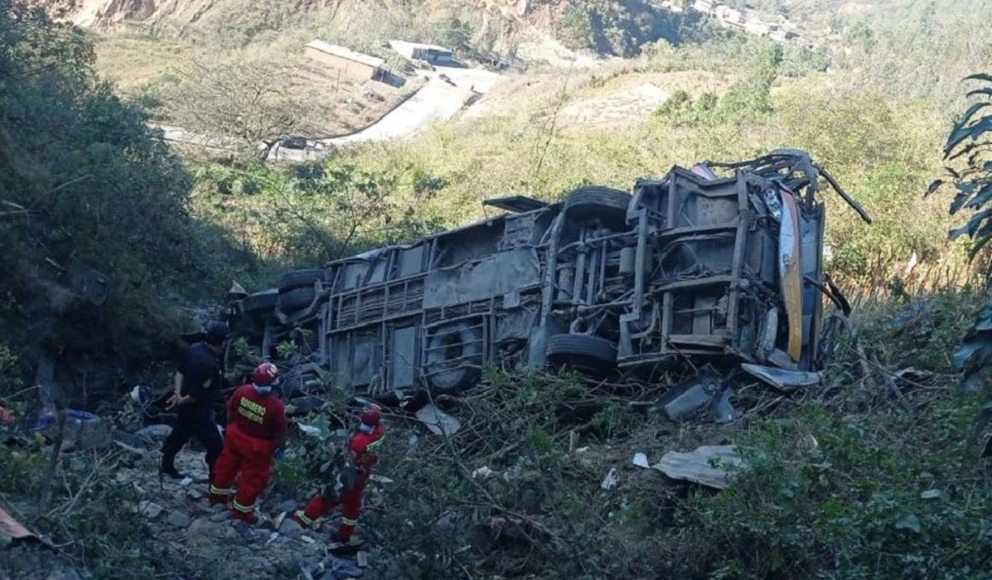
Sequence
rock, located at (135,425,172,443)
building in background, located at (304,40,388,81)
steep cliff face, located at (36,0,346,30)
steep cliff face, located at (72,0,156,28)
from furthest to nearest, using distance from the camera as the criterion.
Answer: steep cliff face, located at (36,0,346,30) → steep cliff face, located at (72,0,156,28) → building in background, located at (304,40,388,81) → rock, located at (135,425,172,443)

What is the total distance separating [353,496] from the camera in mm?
7508

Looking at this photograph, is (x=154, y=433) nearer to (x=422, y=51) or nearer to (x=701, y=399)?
(x=701, y=399)

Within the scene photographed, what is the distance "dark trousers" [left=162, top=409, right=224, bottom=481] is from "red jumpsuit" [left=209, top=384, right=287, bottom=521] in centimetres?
62

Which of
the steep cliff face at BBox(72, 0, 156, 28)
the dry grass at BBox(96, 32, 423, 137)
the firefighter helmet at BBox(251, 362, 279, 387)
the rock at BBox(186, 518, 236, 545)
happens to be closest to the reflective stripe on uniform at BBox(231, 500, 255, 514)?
the rock at BBox(186, 518, 236, 545)

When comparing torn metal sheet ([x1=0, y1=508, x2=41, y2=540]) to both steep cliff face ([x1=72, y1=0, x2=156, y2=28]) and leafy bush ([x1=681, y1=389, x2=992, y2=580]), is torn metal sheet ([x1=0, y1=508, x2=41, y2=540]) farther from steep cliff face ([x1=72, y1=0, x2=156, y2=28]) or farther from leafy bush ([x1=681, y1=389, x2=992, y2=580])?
steep cliff face ([x1=72, y1=0, x2=156, y2=28])

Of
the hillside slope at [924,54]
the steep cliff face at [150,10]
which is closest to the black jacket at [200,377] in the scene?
the hillside slope at [924,54]

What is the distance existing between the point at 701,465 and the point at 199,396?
3.31m

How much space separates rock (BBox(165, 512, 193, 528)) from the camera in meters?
7.66

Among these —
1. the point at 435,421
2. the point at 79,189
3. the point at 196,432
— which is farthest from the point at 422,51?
the point at 196,432

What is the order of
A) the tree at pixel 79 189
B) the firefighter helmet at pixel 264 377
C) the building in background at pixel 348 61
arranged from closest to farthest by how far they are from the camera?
the firefighter helmet at pixel 264 377 < the tree at pixel 79 189 < the building in background at pixel 348 61

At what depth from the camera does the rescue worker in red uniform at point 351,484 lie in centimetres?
724

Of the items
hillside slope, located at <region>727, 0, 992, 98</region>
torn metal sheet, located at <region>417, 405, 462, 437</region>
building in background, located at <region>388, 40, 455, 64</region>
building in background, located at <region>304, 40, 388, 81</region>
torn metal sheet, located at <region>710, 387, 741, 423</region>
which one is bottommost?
building in background, located at <region>388, 40, 455, 64</region>

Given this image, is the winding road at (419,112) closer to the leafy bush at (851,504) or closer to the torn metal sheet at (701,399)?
the torn metal sheet at (701,399)

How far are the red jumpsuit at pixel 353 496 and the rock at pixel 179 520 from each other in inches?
28.0
